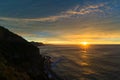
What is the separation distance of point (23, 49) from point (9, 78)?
23.4 meters

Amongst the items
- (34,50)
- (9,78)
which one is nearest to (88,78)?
(34,50)

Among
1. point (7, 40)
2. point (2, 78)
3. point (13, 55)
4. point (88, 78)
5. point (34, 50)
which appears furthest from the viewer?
point (88, 78)

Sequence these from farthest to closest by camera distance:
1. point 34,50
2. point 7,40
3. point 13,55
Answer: point 34,50
point 7,40
point 13,55

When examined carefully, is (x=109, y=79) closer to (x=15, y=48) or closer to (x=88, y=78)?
(x=88, y=78)

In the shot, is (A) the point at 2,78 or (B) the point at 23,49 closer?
(A) the point at 2,78

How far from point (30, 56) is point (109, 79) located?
72.4ft

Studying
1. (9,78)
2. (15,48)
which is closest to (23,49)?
(15,48)

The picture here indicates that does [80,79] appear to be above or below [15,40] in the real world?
below

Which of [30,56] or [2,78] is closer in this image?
[2,78]

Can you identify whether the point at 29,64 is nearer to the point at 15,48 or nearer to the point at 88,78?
the point at 15,48

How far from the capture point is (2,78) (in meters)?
17.9

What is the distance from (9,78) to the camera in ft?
61.6

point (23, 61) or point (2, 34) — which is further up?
point (2, 34)

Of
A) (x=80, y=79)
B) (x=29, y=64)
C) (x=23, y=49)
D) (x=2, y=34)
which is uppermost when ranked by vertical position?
(x=2, y=34)
